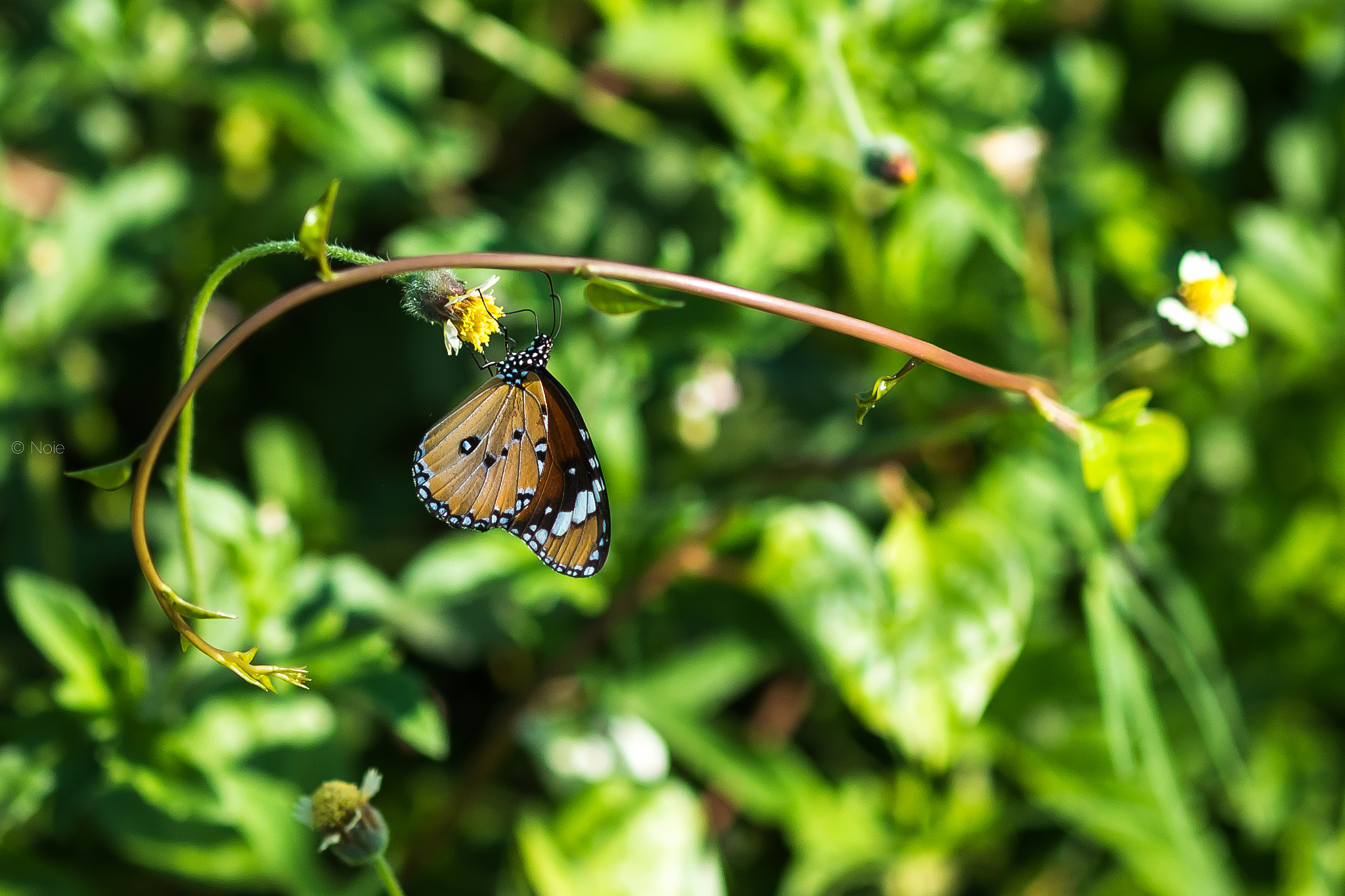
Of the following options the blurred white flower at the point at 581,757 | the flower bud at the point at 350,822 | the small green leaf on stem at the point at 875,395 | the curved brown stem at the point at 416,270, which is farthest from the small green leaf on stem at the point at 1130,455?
the blurred white flower at the point at 581,757

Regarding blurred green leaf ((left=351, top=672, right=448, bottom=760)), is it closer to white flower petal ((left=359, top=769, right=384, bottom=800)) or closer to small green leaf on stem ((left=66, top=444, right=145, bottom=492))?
white flower petal ((left=359, top=769, right=384, bottom=800))

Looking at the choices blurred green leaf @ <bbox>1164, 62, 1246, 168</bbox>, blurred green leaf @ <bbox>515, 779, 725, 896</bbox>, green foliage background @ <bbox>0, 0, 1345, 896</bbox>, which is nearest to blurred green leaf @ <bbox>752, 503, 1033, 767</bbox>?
green foliage background @ <bbox>0, 0, 1345, 896</bbox>

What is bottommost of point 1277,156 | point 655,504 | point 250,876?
point 250,876

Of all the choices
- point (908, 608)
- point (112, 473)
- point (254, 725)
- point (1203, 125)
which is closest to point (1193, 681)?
point (908, 608)

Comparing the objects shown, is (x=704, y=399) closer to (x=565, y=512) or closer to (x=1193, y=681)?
(x=565, y=512)

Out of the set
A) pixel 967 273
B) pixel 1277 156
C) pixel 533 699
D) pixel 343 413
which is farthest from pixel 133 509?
pixel 1277 156

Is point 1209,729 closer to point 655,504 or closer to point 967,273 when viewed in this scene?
point 967,273
